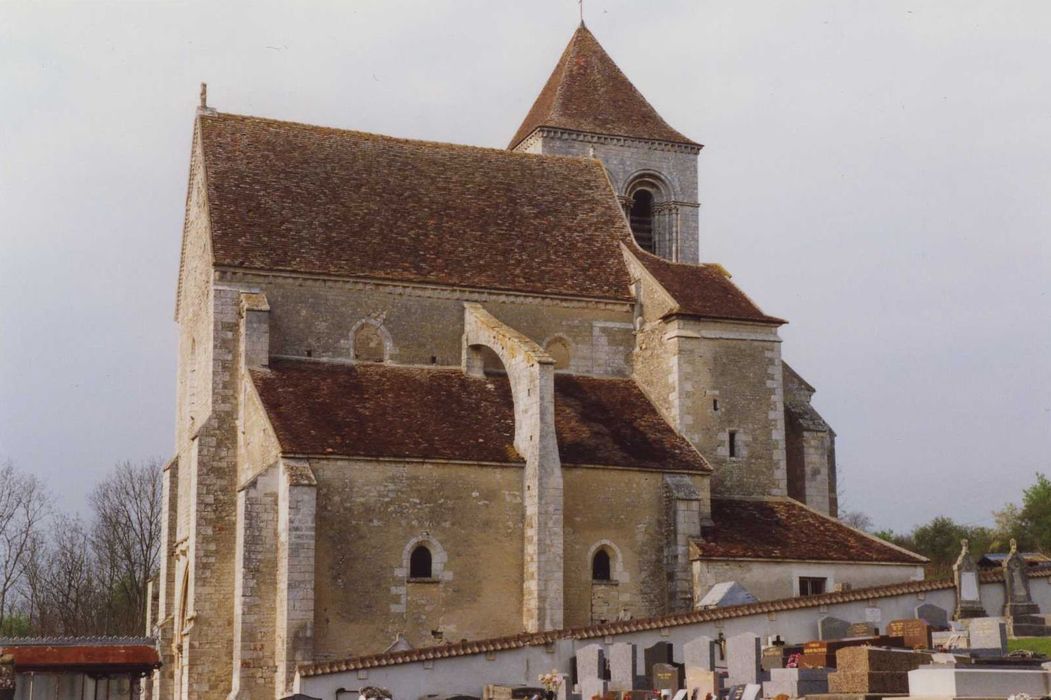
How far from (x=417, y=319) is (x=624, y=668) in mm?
10993

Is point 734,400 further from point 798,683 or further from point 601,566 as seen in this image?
point 798,683

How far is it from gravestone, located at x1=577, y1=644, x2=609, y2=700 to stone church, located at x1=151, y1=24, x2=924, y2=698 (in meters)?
3.83

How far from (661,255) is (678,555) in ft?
38.8

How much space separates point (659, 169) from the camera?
134 ft

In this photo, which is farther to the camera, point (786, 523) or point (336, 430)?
point (786, 523)

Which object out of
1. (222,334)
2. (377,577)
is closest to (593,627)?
(377,577)

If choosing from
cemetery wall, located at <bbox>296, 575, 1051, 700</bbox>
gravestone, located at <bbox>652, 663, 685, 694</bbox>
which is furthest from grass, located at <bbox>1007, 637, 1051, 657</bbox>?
gravestone, located at <bbox>652, 663, 685, 694</bbox>

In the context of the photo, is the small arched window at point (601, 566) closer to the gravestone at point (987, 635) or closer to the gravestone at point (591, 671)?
the gravestone at point (591, 671)

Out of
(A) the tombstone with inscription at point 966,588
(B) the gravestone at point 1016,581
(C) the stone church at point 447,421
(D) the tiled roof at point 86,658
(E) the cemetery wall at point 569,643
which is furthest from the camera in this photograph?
(D) the tiled roof at point 86,658

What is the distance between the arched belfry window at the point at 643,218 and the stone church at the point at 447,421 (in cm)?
312

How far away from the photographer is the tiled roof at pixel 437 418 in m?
29.9

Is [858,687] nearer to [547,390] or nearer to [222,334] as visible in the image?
[547,390]

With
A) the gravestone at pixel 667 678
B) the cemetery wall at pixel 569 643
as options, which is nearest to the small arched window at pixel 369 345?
the cemetery wall at pixel 569 643

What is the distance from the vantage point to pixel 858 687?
19828 mm
